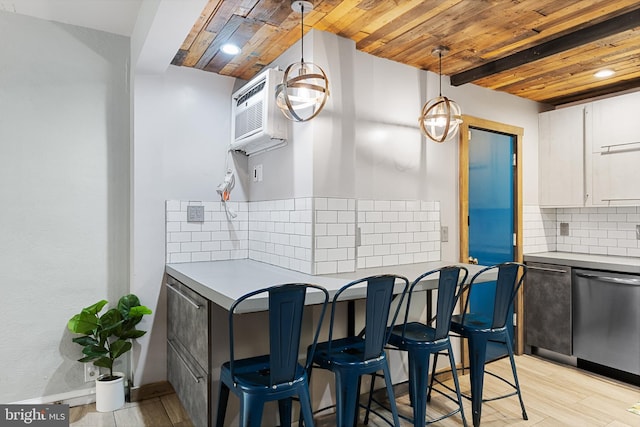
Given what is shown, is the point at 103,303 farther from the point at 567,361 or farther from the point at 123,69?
the point at 567,361

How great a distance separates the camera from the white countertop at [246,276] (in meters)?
1.84

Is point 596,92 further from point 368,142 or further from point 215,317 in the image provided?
point 215,317

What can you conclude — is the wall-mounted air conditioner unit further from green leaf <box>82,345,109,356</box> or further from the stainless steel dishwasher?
the stainless steel dishwasher

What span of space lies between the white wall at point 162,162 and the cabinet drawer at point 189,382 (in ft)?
0.75

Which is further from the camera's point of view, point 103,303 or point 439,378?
point 439,378

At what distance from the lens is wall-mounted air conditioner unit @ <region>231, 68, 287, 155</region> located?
2.53 metres

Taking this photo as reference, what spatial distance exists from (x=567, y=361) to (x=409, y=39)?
2.95m

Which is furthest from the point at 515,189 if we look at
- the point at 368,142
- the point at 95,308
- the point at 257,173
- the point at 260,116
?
the point at 95,308

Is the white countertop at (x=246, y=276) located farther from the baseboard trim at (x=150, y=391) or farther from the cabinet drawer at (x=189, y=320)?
the baseboard trim at (x=150, y=391)

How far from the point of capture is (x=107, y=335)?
8.24 feet

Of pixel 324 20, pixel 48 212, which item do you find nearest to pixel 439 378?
pixel 324 20

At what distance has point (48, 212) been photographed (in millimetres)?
2609

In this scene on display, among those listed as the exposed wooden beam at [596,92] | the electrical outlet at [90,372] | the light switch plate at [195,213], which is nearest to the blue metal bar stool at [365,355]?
the light switch plate at [195,213]

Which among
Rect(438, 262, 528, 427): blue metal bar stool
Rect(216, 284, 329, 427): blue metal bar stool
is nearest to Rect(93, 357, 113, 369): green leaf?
Rect(216, 284, 329, 427): blue metal bar stool
